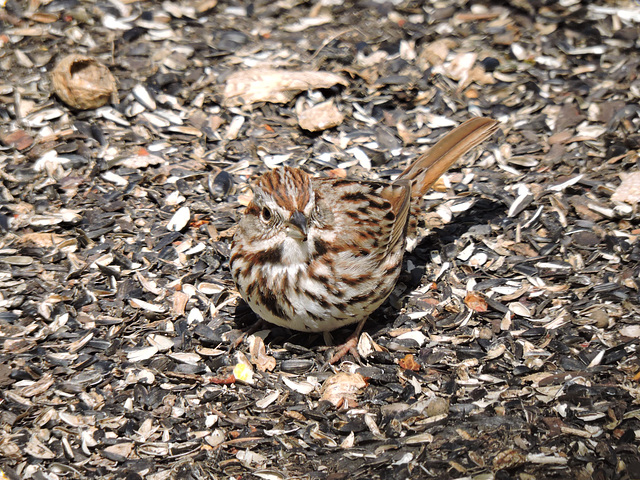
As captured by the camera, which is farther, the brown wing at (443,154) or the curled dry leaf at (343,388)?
the brown wing at (443,154)

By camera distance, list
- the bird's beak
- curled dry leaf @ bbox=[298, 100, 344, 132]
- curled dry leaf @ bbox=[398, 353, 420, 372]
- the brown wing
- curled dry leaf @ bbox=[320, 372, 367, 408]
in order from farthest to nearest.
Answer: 1. curled dry leaf @ bbox=[298, 100, 344, 132]
2. the brown wing
3. curled dry leaf @ bbox=[398, 353, 420, 372]
4. curled dry leaf @ bbox=[320, 372, 367, 408]
5. the bird's beak

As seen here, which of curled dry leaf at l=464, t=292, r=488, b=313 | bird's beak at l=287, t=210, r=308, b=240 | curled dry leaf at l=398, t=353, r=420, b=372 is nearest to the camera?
bird's beak at l=287, t=210, r=308, b=240

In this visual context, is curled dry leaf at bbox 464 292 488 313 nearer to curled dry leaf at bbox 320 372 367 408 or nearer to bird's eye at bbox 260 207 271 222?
curled dry leaf at bbox 320 372 367 408

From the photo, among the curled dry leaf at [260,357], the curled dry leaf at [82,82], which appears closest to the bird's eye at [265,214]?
the curled dry leaf at [260,357]

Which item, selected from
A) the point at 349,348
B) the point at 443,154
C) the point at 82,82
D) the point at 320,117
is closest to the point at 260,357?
the point at 349,348

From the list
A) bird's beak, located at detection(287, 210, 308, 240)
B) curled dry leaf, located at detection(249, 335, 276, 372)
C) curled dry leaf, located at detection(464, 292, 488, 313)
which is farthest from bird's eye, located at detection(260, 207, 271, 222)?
curled dry leaf, located at detection(464, 292, 488, 313)

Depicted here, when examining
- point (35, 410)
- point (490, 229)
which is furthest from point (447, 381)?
point (35, 410)

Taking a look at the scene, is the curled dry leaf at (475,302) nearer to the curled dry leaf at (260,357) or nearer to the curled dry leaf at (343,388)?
the curled dry leaf at (343,388)
